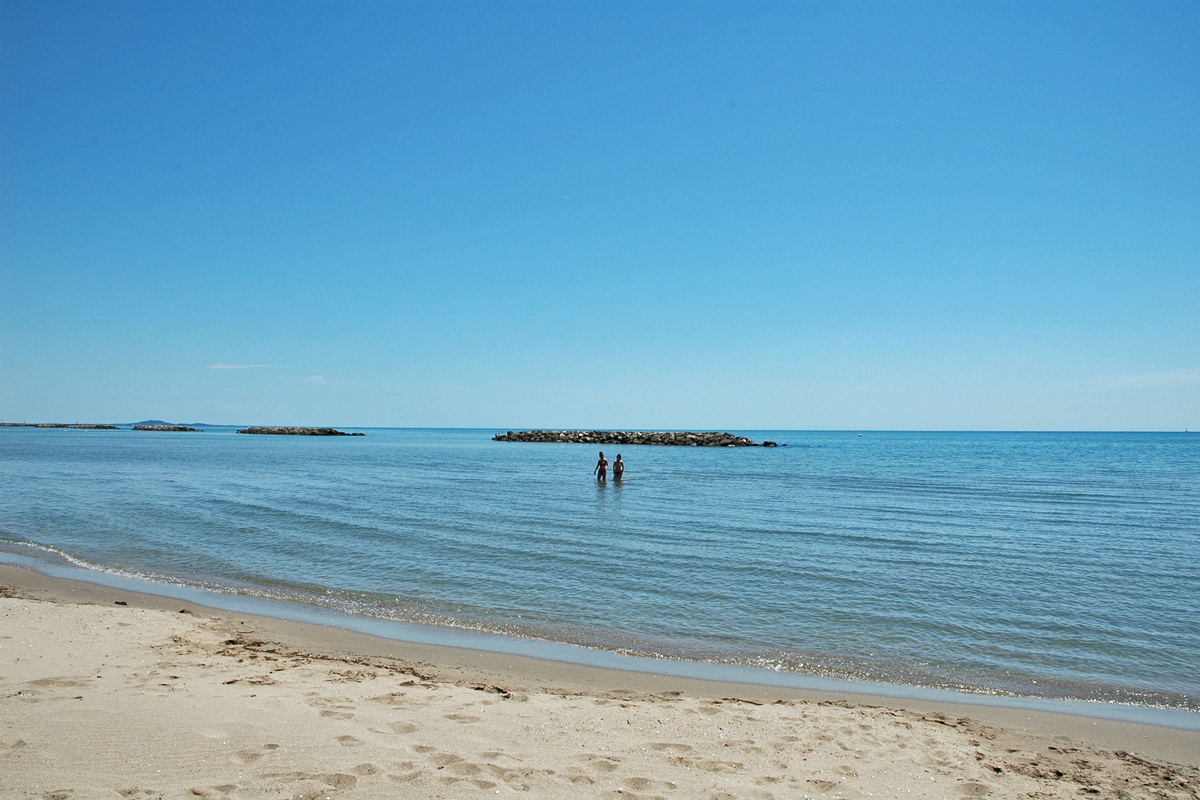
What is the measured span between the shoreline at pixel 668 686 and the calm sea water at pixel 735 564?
2.84ft

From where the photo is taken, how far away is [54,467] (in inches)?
1625

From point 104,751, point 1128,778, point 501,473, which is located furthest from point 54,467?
point 1128,778

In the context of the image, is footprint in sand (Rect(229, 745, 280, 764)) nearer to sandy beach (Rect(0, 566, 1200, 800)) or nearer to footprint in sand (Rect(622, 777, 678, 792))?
sandy beach (Rect(0, 566, 1200, 800))

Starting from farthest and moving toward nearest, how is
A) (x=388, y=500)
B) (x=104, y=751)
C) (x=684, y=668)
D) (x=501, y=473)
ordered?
(x=501, y=473)
(x=388, y=500)
(x=684, y=668)
(x=104, y=751)

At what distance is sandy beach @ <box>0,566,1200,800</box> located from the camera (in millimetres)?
5145

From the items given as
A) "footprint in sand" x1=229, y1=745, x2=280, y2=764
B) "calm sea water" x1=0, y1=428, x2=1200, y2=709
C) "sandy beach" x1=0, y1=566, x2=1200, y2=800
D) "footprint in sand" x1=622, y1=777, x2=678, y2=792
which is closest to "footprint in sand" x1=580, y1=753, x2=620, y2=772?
"sandy beach" x1=0, y1=566, x2=1200, y2=800

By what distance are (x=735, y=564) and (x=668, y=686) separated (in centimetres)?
723

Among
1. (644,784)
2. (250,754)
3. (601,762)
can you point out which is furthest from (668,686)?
(250,754)

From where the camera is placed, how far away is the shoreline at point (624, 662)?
7926mm

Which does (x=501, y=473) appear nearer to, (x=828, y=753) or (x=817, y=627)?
(x=817, y=627)

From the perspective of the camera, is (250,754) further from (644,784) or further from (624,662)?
(624,662)

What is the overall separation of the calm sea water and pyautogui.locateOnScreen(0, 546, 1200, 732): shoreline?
275 mm

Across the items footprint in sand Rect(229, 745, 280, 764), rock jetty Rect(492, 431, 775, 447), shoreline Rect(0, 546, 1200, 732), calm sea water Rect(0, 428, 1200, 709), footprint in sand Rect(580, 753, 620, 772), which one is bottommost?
shoreline Rect(0, 546, 1200, 732)

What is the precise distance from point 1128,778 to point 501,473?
36.2 m
